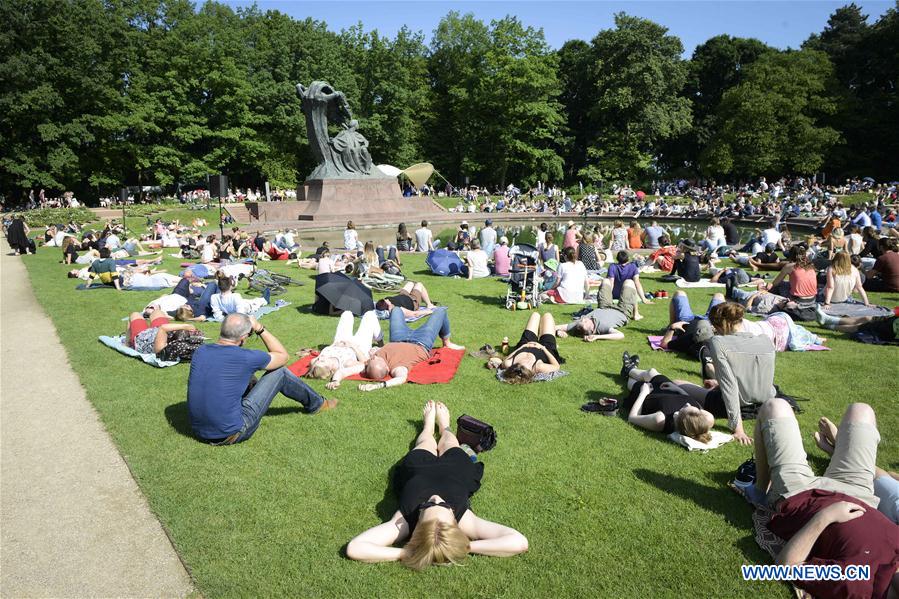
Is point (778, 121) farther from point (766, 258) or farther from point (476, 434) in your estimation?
point (476, 434)

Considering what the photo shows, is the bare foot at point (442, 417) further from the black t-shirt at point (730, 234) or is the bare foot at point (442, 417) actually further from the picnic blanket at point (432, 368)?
the black t-shirt at point (730, 234)

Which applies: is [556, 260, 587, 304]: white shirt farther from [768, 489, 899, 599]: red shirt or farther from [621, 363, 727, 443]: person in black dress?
[768, 489, 899, 599]: red shirt

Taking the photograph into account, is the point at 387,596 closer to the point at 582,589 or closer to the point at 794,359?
the point at 582,589

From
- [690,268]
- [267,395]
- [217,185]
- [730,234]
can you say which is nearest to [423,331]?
[267,395]

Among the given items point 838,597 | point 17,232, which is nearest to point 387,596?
point 838,597

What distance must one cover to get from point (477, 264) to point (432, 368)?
7.31m

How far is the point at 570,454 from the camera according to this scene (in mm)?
5375

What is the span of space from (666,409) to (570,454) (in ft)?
3.62

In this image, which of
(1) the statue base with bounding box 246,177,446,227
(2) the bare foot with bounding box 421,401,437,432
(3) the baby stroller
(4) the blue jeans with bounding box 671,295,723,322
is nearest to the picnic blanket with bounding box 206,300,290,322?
(3) the baby stroller

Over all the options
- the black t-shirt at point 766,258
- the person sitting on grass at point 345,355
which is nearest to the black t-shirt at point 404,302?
the person sitting on grass at point 345,355

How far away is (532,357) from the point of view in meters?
7.28

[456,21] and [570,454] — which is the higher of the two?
[456,21]

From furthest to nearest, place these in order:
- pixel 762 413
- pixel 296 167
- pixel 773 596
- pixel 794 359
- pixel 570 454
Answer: pixel 296 167
pixel 794 359
pixel 570 454
pixel 762 413
pixel 773 596

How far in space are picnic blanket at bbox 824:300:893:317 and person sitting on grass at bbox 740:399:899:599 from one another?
6.52 m
